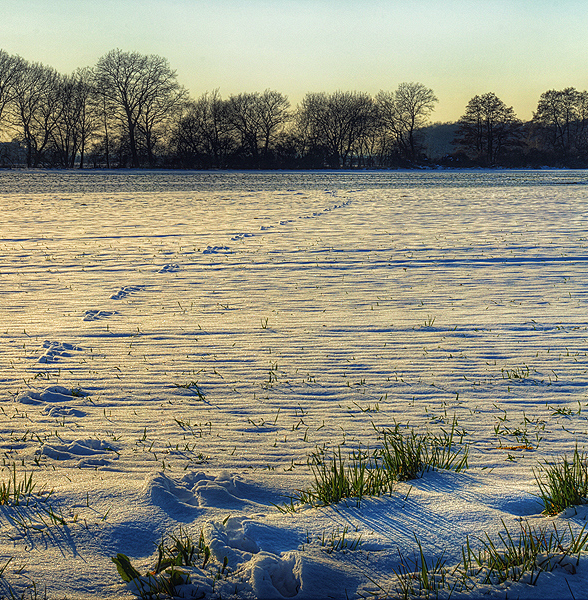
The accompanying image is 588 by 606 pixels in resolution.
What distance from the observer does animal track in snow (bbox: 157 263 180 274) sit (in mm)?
9406

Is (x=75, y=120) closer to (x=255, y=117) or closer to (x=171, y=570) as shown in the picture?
(x=255, y=117)

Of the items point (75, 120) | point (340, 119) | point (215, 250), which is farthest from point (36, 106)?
point (215, 250)

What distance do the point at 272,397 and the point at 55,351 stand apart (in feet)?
8.18

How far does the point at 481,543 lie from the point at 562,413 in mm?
2122

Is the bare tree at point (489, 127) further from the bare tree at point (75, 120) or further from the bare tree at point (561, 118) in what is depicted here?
the bare tree at point (75, 120)

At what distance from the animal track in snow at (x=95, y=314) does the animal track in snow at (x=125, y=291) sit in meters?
0.67

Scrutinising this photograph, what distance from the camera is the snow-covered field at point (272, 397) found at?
2564 mm

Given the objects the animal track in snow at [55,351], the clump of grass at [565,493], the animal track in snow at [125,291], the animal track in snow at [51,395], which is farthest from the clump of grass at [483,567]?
the animal track in snow at [125,291]

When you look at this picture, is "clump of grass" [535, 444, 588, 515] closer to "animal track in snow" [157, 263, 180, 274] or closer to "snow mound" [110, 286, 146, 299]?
"snow mound" [110, 286, 146, 299]

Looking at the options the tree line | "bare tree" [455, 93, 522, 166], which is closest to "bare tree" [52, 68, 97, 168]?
the tree line

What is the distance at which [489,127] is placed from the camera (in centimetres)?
7212

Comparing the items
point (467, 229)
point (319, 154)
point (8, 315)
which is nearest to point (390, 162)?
point (319, 154)

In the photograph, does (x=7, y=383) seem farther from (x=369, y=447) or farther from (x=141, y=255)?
(x=141, y=255)

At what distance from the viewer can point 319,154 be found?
6462 cm
